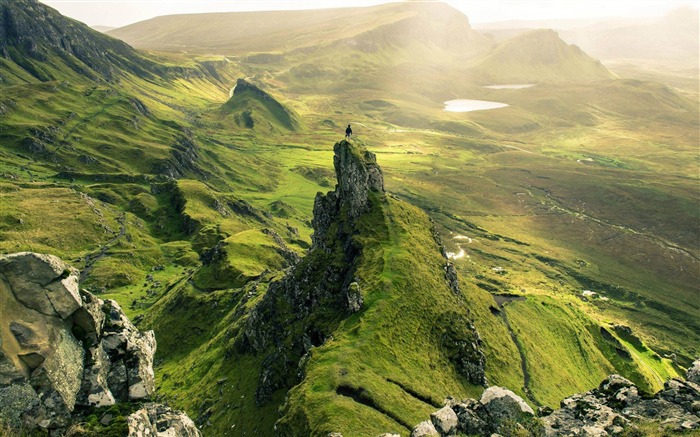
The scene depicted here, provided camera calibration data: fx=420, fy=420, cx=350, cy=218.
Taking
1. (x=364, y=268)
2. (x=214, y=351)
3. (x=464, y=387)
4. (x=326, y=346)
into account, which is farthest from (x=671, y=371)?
(x=214, y=351)

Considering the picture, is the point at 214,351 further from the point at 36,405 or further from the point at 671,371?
the point at 671,371

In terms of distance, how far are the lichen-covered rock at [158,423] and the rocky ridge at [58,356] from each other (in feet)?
0.26

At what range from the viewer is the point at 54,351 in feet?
101

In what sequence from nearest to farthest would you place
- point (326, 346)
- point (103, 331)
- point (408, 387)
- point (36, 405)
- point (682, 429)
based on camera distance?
1. point (36, 405)
2. point (682, 429)
3. point (103, 331)
4. point (408, 387)
5. point (326, 346)

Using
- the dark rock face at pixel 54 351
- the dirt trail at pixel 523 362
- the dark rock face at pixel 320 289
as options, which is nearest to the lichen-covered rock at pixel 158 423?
the dark rock face at pixel 54 351

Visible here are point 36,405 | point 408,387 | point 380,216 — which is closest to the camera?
point 36,405

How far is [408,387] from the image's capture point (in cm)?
5622

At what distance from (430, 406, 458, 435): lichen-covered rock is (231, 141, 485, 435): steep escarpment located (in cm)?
940

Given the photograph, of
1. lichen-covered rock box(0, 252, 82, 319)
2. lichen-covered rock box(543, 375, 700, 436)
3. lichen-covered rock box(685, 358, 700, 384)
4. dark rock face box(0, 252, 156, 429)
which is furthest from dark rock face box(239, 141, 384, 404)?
lichen-covered rock box(685, 358, 700, 384)

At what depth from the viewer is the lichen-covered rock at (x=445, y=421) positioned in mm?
39312

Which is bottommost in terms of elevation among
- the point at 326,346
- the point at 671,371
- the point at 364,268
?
the point at 671,371

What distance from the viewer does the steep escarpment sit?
51.5 meters

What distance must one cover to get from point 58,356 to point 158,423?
920 cm

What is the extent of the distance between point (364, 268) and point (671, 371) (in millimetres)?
114339
